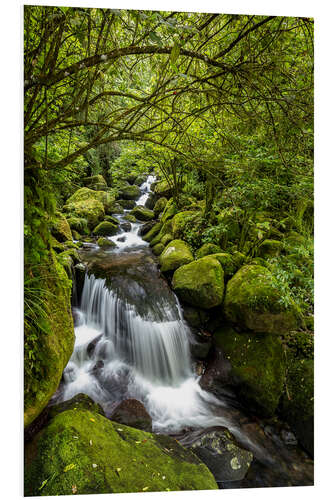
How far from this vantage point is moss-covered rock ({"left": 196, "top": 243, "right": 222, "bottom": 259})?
4426 millimetres

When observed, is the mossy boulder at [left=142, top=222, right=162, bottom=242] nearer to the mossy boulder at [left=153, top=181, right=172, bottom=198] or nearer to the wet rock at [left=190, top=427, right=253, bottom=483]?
the mossy boulder at [left=153, top=181, right=172, bottom=198]

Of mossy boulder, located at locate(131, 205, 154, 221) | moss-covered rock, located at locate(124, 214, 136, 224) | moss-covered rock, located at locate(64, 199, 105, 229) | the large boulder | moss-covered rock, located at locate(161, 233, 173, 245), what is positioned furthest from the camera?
mossy boulder, located at locate(131, 205, 154, 221)

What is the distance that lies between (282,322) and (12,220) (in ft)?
9.59

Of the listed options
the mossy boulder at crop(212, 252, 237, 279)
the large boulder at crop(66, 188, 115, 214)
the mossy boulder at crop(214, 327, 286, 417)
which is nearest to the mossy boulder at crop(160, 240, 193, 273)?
the mossy boulder at crop(212, 252, 237, 279)

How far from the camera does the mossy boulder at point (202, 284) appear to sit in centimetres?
360

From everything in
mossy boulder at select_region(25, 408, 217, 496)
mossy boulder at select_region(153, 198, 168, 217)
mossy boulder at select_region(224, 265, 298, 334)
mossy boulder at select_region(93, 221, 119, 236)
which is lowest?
mossy boulder at select_region(25, 408, 217, 496)

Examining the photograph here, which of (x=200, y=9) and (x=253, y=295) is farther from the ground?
(x=200, y=9)

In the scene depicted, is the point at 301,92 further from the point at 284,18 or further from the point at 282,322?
the point at 282,322

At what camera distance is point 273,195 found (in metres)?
→ 2.89

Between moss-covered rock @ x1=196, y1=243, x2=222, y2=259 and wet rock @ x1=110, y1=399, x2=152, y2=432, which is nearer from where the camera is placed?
wet rock @ x1=110, y1=399, x2=152, y2=432

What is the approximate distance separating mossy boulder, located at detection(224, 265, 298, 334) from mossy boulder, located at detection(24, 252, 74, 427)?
81.3 inches

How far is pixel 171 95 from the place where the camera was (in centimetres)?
171

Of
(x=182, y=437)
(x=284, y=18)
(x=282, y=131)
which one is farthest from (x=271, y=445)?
(x=284, y=18)

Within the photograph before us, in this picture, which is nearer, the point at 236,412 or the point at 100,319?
the point at 236,412
